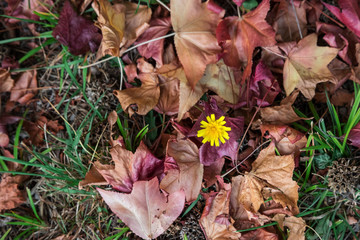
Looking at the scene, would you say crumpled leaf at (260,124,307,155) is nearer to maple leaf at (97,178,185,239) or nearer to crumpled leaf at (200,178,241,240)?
crumpled leaf at (200,178,241,240)

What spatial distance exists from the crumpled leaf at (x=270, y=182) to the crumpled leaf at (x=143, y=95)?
388mm

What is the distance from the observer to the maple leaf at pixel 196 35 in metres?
1.04

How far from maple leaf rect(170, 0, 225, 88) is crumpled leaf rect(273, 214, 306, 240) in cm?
53

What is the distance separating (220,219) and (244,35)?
59cm

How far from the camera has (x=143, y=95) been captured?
3.81 feet

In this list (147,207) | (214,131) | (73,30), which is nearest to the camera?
(214,131)

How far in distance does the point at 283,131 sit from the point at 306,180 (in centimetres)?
22

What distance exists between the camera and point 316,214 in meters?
1.18

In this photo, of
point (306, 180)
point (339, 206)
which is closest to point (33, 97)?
point (306, 180)

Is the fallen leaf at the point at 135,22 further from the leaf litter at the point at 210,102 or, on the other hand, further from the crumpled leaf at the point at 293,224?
the crumpled leaf at the point at 293,224

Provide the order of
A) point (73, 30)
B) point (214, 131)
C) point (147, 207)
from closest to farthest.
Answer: point (214, 131) → point (147, 207) → point (73, 30)

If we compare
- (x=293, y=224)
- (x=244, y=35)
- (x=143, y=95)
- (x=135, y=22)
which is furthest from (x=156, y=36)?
(x=293, y=224)

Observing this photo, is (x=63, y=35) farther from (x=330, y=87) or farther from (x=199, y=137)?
(x=330, y=87)

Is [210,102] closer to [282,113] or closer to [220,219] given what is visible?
[282,113]
